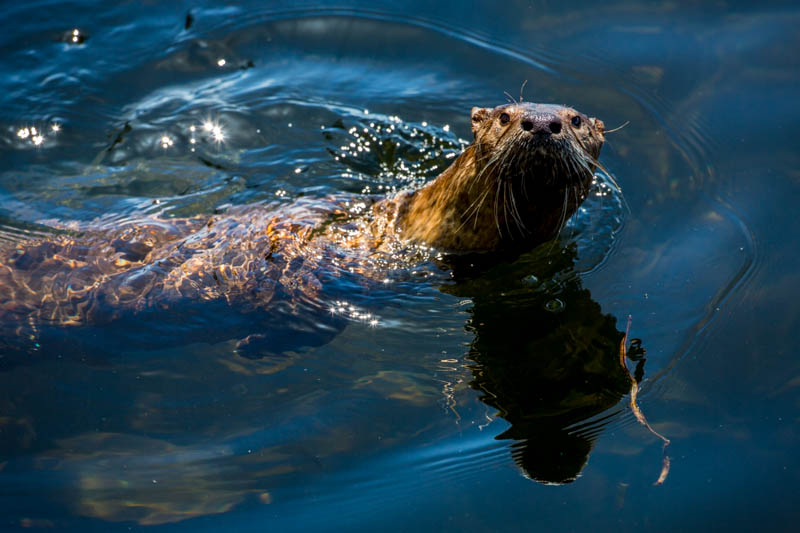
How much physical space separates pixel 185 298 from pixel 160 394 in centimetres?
59

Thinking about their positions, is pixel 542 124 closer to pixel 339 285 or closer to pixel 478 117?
pixel 478 117

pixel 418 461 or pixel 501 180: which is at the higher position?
pixel 501 180

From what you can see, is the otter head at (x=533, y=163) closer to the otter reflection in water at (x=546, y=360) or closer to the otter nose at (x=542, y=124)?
the otter nose at (x=542, y=124)

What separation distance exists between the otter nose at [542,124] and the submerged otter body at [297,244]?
0.21 feet

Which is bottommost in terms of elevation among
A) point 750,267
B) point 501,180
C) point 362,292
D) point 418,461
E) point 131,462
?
point 131,462

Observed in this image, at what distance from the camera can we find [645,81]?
6258 mm

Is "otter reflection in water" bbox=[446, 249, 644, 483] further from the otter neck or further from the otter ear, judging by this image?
the otter ear


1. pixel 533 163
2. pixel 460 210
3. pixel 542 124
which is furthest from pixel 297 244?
pixel 542 124

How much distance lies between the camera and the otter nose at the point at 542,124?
375cm

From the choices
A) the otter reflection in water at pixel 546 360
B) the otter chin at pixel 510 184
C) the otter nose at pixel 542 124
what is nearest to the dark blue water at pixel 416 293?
the otter reflection in water at pixel 546 360

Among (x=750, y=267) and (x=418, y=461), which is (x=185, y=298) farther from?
(x=750, y=267)

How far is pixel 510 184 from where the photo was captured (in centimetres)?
412

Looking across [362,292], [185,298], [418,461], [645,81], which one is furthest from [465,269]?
[645,81]

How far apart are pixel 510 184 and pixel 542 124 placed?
450 millimetres
